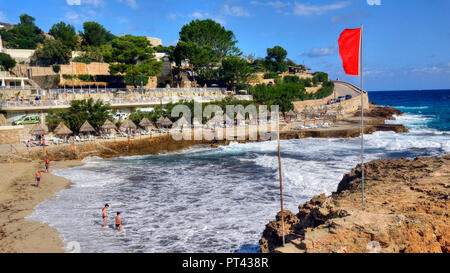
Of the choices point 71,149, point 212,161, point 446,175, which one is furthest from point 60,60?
point 446,175

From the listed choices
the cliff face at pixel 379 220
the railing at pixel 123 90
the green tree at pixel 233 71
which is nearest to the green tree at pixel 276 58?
the green tree at pixel 233 71

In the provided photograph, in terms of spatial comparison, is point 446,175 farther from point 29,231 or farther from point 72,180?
point 72,180

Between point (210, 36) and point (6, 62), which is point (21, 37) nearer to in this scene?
point (6, 62)

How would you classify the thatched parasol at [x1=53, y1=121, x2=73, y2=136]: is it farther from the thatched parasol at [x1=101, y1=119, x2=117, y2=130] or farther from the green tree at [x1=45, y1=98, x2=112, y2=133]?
the thatched parasol at [x1=101, y1=119, x2=117, y2=130]

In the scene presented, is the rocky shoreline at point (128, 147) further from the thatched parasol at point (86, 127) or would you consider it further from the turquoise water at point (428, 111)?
the turquoise water at point (428, 111)

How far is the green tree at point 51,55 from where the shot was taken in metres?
44.0

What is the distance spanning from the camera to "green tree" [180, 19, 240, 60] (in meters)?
57.9

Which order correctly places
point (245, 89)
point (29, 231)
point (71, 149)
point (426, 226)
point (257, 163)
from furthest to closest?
point (245, 89) → point (71, 149) → point (257, 163) → point (29, 231) → point (426, 226)

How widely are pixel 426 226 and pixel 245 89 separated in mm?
47449

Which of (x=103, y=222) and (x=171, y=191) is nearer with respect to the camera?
(x=103, y=222)

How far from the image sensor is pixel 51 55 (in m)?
44.1

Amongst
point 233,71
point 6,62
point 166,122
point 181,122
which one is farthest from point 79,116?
point 233,71

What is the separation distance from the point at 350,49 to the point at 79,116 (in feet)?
79.3

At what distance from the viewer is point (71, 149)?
25.3 m
